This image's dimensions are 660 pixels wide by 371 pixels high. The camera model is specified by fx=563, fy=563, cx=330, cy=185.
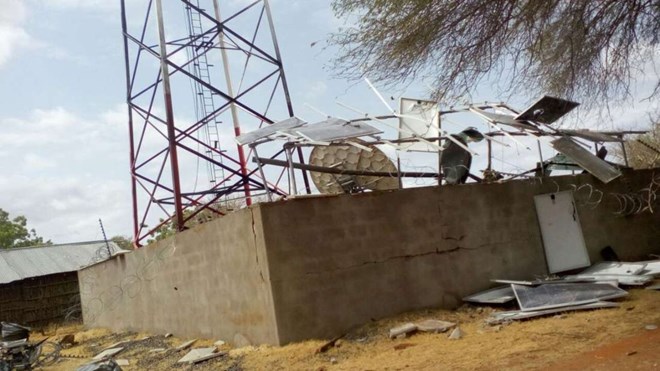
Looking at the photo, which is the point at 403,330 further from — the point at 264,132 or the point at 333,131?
the point at 264,132

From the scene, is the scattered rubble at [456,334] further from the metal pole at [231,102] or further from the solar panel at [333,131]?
the metal pole at [231,102]

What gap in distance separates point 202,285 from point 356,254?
3051mm

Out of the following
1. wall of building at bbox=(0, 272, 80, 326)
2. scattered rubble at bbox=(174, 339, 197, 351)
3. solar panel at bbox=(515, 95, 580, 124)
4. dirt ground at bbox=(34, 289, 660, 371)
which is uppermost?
solar panel at bbox=(515, 95, 580, 124)

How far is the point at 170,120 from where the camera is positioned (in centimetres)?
1120

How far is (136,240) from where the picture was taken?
13.1 meters

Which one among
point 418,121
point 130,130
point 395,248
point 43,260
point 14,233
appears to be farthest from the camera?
point 14,233

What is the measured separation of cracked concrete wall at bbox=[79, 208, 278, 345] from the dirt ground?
0.53m

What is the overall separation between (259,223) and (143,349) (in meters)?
4.70

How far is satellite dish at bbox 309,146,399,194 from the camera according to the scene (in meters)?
9.97

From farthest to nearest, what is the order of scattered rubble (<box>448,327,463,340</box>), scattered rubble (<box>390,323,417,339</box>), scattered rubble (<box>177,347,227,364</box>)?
scattered rubble (<box>177,347,227,364</box>)
scattered rubble (<box>390,323,417,339</box>)
scattered rubble (<box>448,327,463,340</box>)

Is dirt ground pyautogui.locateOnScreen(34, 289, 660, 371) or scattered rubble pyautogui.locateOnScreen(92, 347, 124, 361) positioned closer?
dirt ground pyautogui.locateOnScreen(34, 289, 660, 371)

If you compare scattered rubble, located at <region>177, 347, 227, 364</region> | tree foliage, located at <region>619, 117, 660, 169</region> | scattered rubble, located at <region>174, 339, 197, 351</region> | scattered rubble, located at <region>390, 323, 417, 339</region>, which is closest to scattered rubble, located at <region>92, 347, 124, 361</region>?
scattered rubble, located at <region>174, 339, 197, 351</region>

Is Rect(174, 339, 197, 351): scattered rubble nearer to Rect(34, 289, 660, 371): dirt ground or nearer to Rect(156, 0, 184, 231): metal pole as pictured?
Rect(34, 289, 660, 371): dirt ground

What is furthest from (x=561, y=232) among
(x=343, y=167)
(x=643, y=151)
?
(x=643, y=151)
